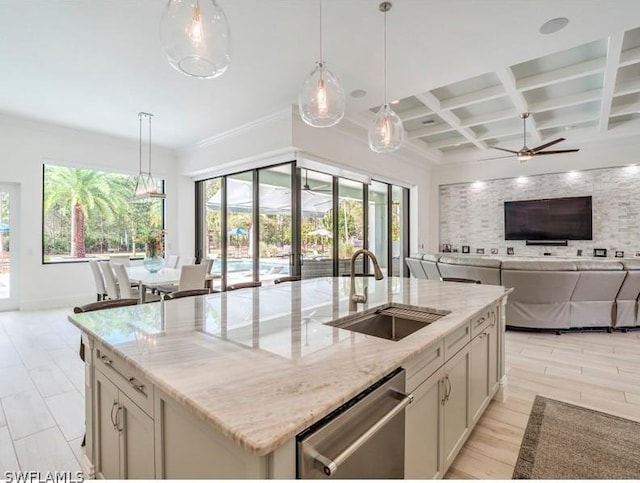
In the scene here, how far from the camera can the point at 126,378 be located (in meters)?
1.33

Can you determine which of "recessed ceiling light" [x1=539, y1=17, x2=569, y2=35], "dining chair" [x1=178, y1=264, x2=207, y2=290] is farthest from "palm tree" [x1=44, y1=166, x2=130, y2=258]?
"recessed ceiling light" [x1=539, y1=17, x2=569, y2=35]

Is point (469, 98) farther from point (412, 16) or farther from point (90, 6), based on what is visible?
point (90, 6)

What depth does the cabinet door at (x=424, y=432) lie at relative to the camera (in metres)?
1.36

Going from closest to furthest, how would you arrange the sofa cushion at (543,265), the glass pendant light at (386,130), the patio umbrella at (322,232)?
the glass pendant light at (386,130), the sofa cushion at (543,265), the patio umbrella at (322,232)

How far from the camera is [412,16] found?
9.53ft

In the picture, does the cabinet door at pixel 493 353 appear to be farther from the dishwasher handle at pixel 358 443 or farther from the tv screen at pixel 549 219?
the tv screen at pixel 549 219

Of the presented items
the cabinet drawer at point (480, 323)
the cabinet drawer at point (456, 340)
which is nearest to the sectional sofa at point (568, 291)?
the cabinet drawer at point (480, 323)

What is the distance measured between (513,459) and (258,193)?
17.4 ft

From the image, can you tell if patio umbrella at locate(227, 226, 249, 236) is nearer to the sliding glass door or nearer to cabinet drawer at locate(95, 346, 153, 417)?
the sliding glass door

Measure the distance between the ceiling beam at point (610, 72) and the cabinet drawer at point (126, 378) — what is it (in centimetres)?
483

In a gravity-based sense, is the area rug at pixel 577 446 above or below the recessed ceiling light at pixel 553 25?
below

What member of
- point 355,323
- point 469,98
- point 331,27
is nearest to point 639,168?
point 469,98

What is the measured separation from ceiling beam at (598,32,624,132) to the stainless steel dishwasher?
4259 mm

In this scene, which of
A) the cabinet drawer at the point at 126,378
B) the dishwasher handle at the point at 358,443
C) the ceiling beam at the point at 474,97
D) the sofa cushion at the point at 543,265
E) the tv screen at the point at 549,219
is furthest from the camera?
the tv screen at the point at 549,219
